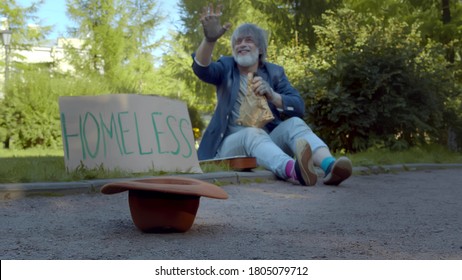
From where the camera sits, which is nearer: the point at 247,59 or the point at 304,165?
the point at 304,165

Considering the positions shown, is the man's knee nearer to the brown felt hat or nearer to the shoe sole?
the shoe sole

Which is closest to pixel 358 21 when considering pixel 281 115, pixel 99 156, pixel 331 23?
pixel 331 23

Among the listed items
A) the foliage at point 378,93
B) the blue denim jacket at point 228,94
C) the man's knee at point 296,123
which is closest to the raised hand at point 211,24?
the blue denim jacket at point 228,94

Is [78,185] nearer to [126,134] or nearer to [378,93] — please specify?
[126,134]

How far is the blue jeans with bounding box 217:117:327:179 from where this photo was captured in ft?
21.1

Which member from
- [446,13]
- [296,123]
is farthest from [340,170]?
[446,13]

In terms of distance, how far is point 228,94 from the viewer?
23.1 ft

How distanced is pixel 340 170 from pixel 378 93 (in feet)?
15.7

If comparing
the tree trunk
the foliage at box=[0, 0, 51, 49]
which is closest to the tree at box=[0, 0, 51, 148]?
the foliage at box=[0, 0, 51, 49]

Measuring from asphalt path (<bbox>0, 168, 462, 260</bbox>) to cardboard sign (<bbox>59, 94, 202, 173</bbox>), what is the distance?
0.88m

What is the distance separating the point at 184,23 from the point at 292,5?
8862 mm

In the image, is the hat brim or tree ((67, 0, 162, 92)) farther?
tree ((67, 0, 162, 92))

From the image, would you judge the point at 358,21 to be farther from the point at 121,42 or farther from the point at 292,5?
the point at 121,42

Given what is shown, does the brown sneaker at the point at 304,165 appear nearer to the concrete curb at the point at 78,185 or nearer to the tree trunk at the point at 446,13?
the concrete curb at the point at 78,185
